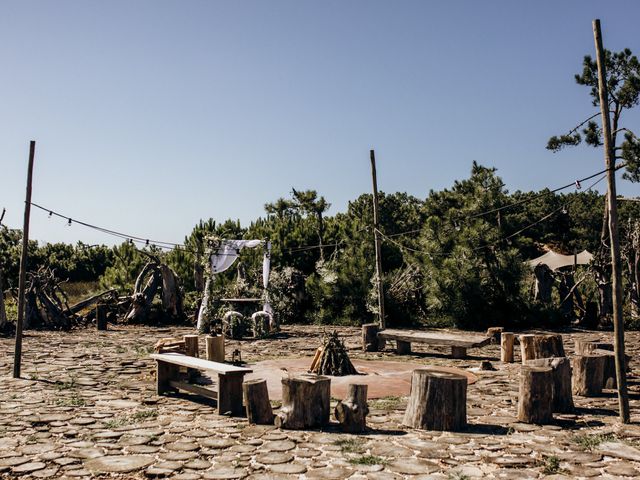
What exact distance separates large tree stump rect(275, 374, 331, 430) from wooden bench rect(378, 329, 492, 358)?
5716 mm

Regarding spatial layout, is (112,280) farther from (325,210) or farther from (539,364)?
(539,364)

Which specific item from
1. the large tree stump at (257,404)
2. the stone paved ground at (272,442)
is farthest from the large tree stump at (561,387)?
the large tree stump at (257,404)

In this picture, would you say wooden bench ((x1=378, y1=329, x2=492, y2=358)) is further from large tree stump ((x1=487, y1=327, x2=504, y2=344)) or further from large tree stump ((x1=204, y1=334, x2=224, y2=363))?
large tree stump ((x1=204, y1=334, x2=224, y2=363))

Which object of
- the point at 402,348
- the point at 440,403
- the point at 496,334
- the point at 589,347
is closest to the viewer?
the point at 440,403

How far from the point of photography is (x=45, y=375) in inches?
431

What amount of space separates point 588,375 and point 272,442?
16.7ft

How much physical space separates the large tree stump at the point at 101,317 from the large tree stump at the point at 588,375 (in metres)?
14.9

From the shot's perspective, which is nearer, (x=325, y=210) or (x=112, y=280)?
(x=112, y=280)

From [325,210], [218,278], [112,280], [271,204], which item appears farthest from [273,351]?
[271,204]

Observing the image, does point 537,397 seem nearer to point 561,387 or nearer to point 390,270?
point 561,387

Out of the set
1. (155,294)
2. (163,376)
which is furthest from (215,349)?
(155,294)

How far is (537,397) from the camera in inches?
295

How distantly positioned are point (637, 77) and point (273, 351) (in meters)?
16.5

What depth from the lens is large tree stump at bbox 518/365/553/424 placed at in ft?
24.5
